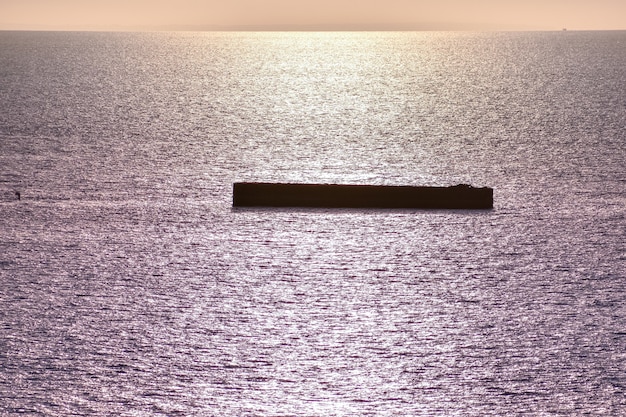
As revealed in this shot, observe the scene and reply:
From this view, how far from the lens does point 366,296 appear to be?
26.2 ft

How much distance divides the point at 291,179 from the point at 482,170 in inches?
116

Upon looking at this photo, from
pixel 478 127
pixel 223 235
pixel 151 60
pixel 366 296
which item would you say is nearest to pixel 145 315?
pixel 366 296

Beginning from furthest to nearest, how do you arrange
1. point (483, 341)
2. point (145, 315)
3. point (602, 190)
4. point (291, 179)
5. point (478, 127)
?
point (478, 127)
point (291, 179)
point (602, 190)
point (145, 315)
point (483, 341)

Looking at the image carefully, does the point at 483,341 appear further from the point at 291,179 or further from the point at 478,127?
the point at 478,127

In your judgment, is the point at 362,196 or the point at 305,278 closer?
the point at 305,278

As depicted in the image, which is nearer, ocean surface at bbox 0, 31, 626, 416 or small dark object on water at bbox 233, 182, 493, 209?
ocean surface at bbox 0, 31, 626, 416

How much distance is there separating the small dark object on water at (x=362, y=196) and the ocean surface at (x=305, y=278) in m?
0.29

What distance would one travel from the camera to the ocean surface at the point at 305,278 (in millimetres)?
5789

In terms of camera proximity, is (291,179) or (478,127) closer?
(291,179)

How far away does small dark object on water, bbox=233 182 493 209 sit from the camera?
1189 centimetres

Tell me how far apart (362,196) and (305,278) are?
364 centimetres

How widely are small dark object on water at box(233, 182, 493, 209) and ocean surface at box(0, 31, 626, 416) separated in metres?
0.29

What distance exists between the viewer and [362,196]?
39.9ft

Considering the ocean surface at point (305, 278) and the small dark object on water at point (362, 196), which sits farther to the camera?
the small dark object on water at point (362, 196)
